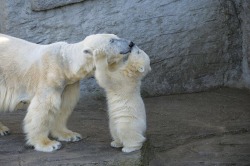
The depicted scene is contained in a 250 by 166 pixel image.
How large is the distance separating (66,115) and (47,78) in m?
0.46

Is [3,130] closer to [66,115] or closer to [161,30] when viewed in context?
[66,115]

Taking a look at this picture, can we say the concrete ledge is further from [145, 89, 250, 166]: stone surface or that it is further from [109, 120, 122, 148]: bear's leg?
[109, 120, 122, 148]: bear's leg

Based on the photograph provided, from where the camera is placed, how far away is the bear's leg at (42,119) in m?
4.59

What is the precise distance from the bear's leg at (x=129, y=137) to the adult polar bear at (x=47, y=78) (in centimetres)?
55

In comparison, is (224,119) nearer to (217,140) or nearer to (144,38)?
(217,140)

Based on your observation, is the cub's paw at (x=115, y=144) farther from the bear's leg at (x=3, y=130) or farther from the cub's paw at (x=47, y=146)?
the bear's leg at (x=3, y=130)

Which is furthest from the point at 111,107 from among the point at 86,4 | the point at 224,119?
the point at 86,4

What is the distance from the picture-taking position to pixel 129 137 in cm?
439

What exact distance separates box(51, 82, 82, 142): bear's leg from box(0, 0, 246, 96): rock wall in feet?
5.93

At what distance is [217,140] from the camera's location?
5289mm

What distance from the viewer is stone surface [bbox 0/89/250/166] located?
4477mm

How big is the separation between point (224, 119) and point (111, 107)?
1.83m

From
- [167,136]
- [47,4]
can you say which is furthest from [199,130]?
[47,4]

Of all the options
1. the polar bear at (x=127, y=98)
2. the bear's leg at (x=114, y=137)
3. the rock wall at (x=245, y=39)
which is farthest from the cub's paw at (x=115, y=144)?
the rock wall at (x=245, y=39)
